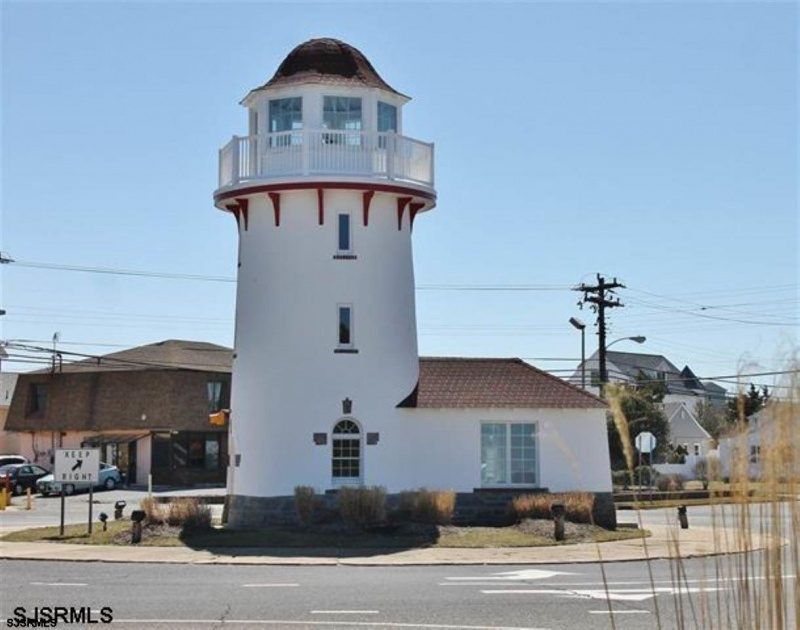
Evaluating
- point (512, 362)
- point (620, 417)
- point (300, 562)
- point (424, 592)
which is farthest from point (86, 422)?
point (620, 417)

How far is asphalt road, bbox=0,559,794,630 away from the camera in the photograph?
16531mm

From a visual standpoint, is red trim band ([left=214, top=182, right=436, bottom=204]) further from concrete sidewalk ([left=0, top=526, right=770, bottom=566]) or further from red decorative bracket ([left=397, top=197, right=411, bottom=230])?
concrete sidewalk ([left=0, top=526, right=770, bottom=566])

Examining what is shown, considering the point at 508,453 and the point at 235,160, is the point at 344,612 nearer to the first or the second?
the point at 508,453

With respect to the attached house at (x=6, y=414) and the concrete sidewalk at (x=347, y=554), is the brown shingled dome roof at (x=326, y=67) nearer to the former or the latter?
the concrete sidewalk at (x=347, y=554)

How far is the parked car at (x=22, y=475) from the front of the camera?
5850 cm

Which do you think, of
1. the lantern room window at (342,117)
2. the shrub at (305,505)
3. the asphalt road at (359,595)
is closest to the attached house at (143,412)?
the shrub at (305,505)

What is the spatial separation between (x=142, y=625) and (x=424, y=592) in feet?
18.5

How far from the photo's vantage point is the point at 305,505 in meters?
32.6

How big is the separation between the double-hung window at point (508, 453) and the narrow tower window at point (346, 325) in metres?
4.35

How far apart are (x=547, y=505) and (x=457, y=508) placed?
2386 millimetres

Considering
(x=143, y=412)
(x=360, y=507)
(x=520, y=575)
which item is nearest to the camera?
(x=520, y=575)

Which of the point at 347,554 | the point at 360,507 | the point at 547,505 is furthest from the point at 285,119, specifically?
the point at 347,554

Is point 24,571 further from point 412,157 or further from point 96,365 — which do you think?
point 96,365

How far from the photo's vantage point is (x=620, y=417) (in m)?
6.64
